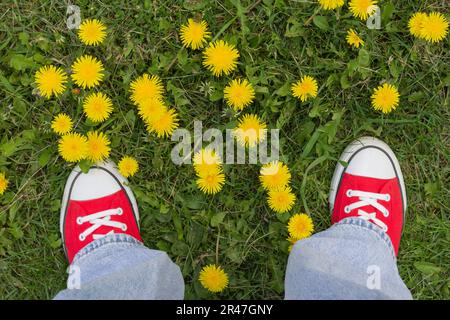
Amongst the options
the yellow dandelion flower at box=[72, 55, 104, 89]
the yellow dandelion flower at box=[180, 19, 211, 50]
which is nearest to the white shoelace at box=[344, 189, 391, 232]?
the yellow dandelion flower at box=[180, 19, 211, 50]

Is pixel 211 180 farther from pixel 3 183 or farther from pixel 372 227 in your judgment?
pixel 3 183

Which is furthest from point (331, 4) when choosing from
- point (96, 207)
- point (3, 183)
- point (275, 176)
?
point (3, 183)

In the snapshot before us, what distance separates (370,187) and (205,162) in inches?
29.2

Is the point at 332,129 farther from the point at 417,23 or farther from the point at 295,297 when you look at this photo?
the point at 295,297

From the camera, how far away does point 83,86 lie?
207cm

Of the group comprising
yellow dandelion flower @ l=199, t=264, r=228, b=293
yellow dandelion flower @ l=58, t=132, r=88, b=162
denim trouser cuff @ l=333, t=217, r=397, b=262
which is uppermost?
yellow dandelion flower @ l=58, t=132, r=88, b=162

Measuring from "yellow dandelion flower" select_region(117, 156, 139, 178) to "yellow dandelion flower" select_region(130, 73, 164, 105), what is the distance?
0.24m

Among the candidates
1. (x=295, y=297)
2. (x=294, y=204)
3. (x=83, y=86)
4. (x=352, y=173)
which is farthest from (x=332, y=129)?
(x=83, y=86)

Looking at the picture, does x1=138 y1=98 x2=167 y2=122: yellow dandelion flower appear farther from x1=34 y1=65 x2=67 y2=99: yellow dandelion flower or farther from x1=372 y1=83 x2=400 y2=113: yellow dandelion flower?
x1=372 y1=83 x2=400 y2=113: yellow dandelion flower

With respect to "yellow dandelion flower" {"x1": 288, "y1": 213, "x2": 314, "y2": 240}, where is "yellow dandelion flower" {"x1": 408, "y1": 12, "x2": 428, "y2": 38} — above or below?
above

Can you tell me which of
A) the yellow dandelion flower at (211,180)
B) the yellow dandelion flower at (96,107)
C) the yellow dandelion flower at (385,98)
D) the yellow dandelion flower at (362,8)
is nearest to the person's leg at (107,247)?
the yellow dandelion flower at (96,107)

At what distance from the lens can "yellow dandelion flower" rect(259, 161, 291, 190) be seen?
2.07 meters

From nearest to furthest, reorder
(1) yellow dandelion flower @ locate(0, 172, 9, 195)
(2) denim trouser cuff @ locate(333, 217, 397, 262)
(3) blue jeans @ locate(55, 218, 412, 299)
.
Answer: (3) blue jeans @ locate(55, 218, 412, 299), (2) denim trouser cuff @ locate(333, 217, 397, 262), (1) yellow dandelion flower @ locate(0, 172, 9, 195)

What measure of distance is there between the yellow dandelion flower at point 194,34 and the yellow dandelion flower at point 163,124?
29 centimetres
